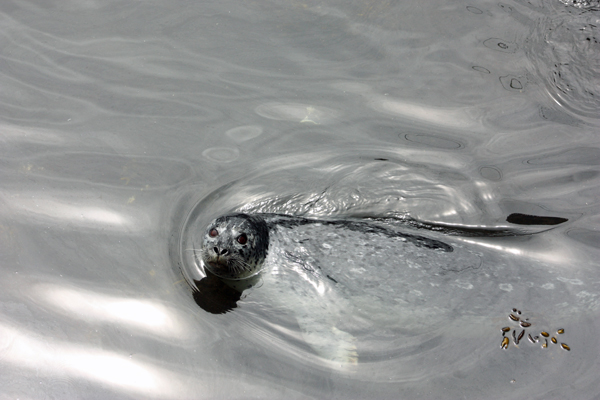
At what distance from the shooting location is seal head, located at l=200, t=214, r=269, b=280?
11.7ft

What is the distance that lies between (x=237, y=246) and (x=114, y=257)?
3.16 ft

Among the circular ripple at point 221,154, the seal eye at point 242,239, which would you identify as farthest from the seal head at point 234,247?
the circular ripple at point 221,154

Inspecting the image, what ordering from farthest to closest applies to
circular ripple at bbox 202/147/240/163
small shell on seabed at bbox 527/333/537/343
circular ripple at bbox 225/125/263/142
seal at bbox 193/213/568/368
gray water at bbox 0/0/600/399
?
1. circular ripple at bbox 225/125/263/142
2. circular ripple at bbox 202/147/240/163
3. seal at bbox 193/213/568/368
4. small shell on seabed at bbox 527/333/537/343
5. gray water at bbox 0/0/600/399

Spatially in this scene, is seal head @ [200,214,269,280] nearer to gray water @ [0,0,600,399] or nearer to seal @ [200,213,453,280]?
seal @ [200,213,453,280]

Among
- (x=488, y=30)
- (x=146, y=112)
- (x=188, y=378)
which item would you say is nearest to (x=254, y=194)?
(x=146, y=112)

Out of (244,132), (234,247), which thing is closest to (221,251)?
(234,247)

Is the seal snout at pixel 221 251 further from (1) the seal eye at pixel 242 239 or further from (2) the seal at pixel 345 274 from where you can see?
(1) the seal eye at pixel 242 239

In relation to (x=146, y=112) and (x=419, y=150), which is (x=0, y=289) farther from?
(x=419, y=150)

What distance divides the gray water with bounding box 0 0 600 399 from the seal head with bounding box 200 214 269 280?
22 centimetres

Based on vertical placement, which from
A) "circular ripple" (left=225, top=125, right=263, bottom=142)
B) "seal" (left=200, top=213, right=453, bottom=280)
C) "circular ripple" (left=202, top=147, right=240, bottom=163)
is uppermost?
"circular ripple" (left=225, top=125, right=263, bottom=142)

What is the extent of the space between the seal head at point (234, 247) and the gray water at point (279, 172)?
0.22m

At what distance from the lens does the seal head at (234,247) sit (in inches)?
140

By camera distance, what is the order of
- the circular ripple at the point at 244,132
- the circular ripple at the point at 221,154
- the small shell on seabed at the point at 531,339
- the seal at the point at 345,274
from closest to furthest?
the small shell on seabed at the point at 531,339 → the seal at the point at 345,274 → the circular ripple at the point at 221,154 → the circular ripple at the point at 244,132

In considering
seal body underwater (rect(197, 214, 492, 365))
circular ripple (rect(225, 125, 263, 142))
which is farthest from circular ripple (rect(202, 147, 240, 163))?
seal body underwater (rect(197, 214, 492, 365))
